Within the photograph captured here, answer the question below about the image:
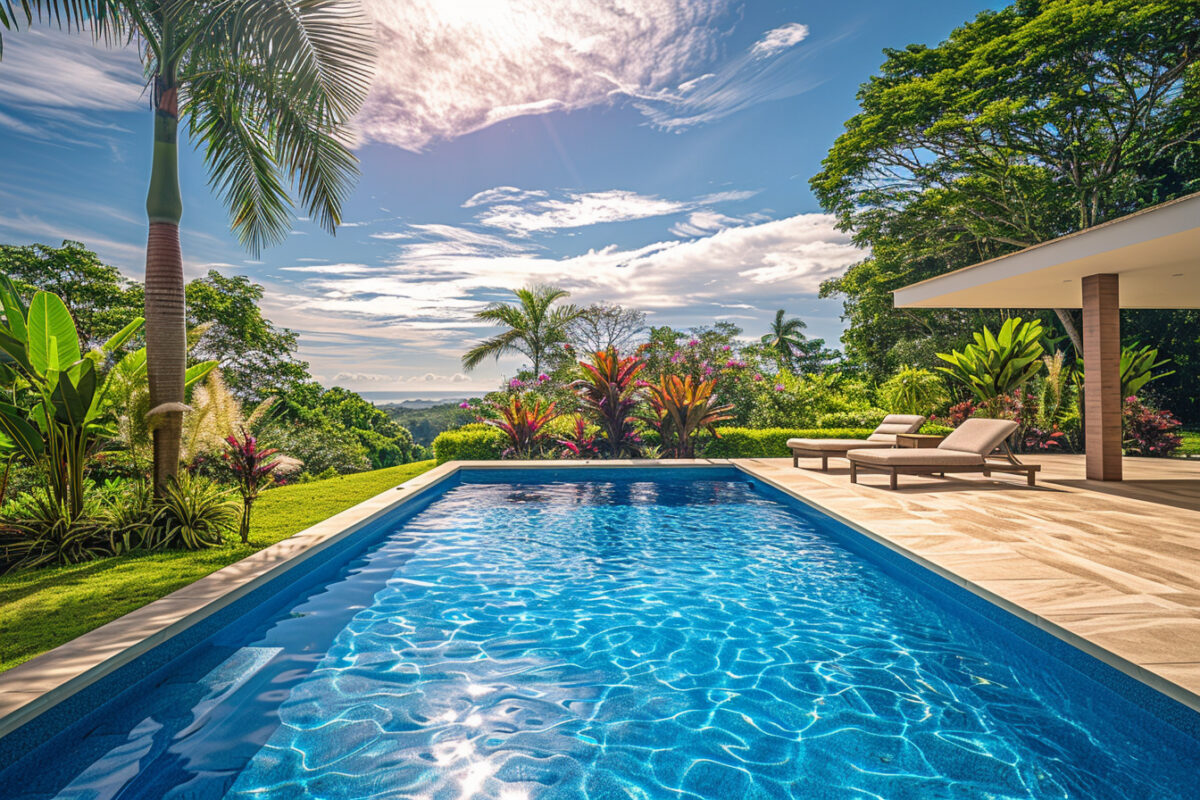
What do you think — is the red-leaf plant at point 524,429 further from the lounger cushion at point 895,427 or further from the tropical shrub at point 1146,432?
the tropical shrub at point 1146,432

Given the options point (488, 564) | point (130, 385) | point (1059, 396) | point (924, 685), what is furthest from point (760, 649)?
point (1059, 396)

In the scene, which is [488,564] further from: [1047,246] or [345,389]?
[345,389]

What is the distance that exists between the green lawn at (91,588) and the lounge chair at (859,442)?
706cm

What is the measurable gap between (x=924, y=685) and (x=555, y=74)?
498 inches

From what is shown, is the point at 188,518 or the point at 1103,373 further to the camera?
the point at 1103,373

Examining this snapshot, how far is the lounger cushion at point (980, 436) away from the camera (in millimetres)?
7129

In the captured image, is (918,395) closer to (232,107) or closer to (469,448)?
(469,448)

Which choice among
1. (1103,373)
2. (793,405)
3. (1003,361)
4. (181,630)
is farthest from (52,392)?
(1003,361)

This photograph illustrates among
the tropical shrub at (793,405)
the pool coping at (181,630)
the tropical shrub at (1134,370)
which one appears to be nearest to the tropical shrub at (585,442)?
the tropical shrub at (793,405)

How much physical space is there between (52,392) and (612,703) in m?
4.74

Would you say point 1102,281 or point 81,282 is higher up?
point 81,282

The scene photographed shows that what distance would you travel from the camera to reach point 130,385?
4.79m

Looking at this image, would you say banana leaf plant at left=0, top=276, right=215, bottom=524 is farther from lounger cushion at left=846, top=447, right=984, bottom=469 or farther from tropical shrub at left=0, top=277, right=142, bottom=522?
lounger cushion at left=846, top=447, right=984, bottom=469

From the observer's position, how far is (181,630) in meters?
2.90
